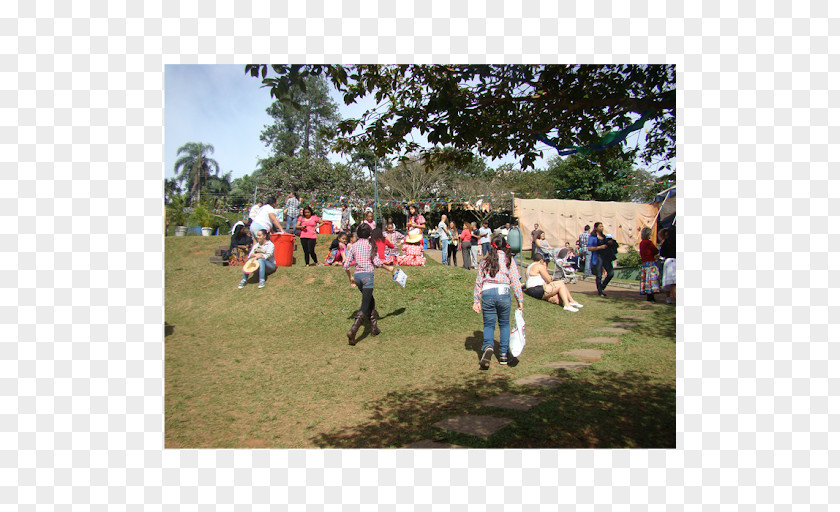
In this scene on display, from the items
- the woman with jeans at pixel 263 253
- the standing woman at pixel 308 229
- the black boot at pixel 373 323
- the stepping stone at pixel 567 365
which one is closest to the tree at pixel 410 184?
the standing woman at pixel 308 229

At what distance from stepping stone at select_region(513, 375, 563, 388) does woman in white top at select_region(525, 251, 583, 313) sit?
4359 millimetres

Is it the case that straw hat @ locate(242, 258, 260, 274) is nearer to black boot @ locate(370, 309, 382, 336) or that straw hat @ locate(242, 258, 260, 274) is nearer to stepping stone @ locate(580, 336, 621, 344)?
black boot @ locate(370, 309, 382, 336)

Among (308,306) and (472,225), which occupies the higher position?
(472,225)

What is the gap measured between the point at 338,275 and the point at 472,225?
5576 mm

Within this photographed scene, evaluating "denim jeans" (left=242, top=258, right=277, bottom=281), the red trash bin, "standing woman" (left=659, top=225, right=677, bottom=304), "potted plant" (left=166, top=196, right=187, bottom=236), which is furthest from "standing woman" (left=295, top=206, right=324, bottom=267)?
"standing woman" (left=659, top=225, right=677, bottom=304)

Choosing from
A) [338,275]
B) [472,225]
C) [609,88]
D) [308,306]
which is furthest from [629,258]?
[609,88]

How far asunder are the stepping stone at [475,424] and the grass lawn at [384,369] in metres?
0.11

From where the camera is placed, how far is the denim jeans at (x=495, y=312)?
236 inches

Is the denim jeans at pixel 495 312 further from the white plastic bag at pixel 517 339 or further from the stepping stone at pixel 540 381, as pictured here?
the stepping stone at pixel 540 381

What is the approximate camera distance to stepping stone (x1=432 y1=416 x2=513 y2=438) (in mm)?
4021

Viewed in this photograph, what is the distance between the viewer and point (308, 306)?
30.1 ft

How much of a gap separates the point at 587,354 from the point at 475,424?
284cm

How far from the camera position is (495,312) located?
6137 mm

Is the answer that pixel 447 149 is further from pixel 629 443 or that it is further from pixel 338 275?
pixel 338 275
